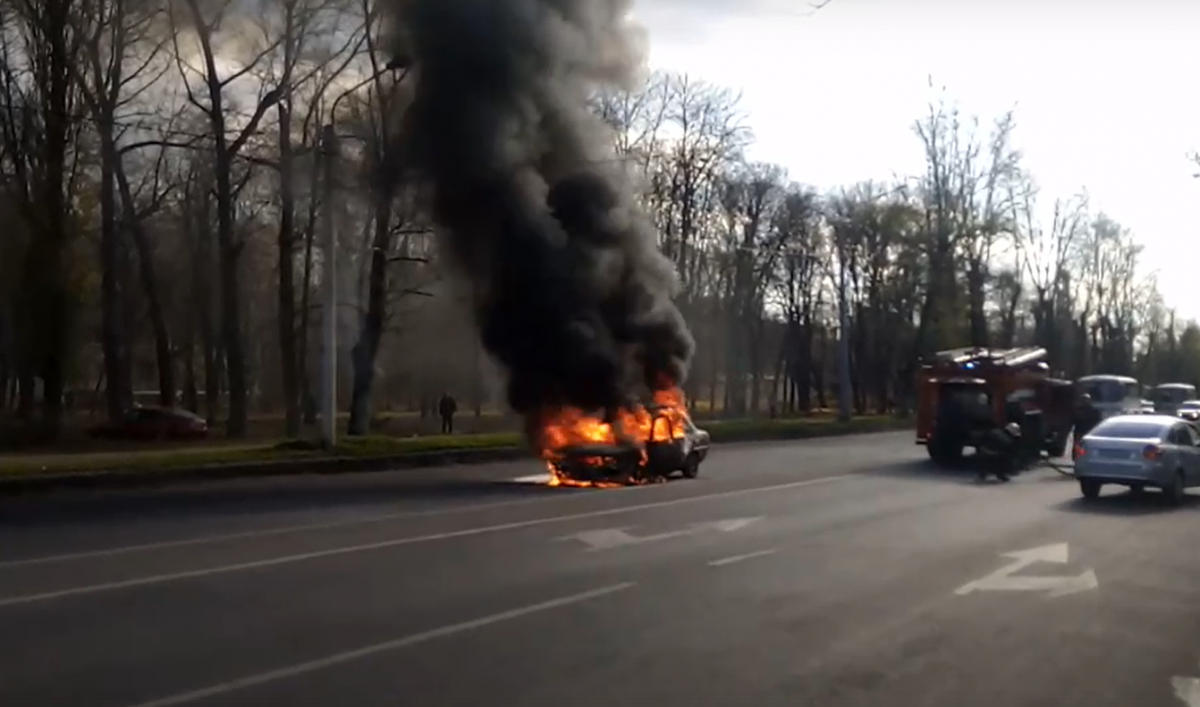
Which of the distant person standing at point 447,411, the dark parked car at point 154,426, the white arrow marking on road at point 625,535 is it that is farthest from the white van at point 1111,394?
the white arrow marking on road at point 625,535

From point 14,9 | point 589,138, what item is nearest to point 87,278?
point 14,9

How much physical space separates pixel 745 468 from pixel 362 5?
1454cm

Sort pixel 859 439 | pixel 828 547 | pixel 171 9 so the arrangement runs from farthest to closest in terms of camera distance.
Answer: pixel 859 439
pixel 171 9
pixel 828 547

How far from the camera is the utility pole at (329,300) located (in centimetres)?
2975

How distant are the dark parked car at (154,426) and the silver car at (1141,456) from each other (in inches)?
1226

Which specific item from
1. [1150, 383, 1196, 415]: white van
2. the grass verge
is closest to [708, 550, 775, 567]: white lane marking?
the grass verge

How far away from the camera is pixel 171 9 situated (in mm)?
32500

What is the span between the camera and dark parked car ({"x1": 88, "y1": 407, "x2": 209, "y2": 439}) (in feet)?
150

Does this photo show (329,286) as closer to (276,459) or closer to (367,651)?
(276,459)

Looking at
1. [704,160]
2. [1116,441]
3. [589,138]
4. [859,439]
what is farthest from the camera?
[704,160]

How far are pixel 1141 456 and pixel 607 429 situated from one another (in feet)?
30.2

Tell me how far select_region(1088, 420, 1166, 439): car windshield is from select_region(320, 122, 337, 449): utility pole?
15.0m

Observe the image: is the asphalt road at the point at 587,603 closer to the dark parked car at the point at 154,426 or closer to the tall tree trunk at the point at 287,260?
the tall tree trunk at the point at 287,260

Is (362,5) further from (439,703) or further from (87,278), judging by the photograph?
(439,703)
